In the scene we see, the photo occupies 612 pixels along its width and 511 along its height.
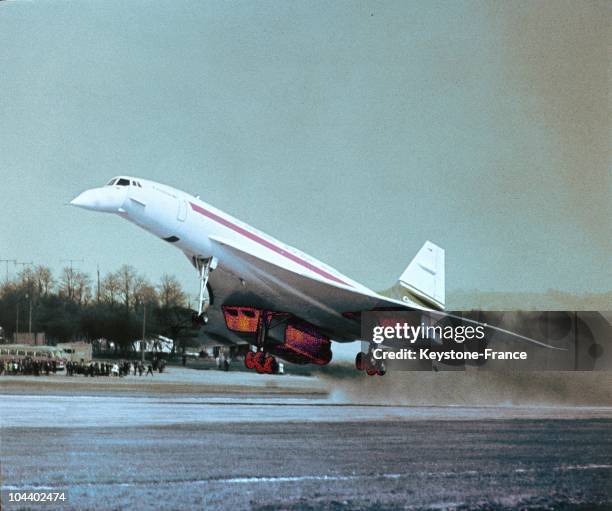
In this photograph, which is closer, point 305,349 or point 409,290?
point 409,290

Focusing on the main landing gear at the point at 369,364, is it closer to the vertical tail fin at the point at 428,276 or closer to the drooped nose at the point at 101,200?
the vertical tail fin at the point at 428,276

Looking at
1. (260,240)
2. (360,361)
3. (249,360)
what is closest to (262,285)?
(260,240)

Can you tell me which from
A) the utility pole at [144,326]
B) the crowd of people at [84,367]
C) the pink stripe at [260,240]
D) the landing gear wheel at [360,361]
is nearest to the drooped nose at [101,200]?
the pink stripe at [260,240]

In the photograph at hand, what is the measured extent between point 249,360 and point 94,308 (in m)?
2.42

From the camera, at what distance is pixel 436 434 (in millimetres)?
12266

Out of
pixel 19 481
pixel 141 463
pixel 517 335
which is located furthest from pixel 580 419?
pixel 19 481

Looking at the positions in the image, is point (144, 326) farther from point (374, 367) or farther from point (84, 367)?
point (374, 367)

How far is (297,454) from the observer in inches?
426

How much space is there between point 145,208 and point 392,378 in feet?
14.3

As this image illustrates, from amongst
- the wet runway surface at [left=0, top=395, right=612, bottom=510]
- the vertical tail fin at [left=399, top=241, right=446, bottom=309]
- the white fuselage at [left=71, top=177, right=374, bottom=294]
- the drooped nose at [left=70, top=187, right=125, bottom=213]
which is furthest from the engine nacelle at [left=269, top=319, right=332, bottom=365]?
the drooped nose at [left=70, top=187, right=125, bottom=213]

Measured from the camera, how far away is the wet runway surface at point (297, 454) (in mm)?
10398

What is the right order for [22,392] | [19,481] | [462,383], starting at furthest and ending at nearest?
[22,392], [462,383], [19,481]

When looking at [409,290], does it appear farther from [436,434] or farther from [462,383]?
[436,434]

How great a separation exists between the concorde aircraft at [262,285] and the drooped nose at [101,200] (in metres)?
0.01
